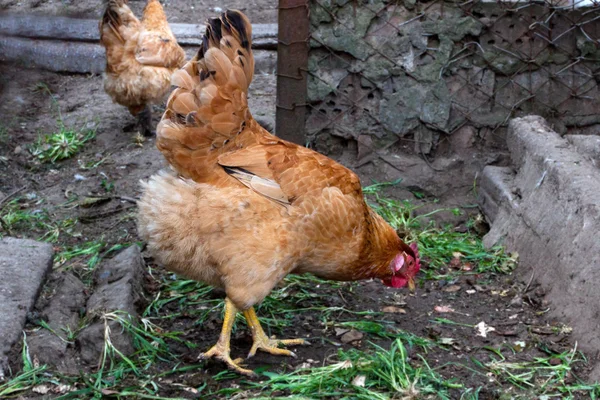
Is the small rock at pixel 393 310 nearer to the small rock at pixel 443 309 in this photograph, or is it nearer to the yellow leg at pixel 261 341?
the small rock at pixel 443 309

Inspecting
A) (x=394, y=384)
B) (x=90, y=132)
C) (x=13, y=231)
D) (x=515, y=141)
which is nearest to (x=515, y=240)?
(x=515, y=141)

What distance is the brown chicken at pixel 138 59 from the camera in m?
6.60

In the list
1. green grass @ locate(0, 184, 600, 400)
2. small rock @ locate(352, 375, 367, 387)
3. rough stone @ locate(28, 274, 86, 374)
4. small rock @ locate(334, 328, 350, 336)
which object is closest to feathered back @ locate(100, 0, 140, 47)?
green grass @ locate(0, 184, 600, 400)

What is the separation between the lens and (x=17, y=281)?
12.2 ft

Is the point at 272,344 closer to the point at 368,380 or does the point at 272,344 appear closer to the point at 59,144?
the point at 368,380

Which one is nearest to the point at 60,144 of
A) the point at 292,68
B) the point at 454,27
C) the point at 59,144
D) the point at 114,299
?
the point at 59,144

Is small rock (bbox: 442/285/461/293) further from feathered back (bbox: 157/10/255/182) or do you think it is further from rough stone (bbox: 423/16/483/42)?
rough stone (bbox: 423/16/483/42)

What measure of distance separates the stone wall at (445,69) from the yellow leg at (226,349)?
7.43 ft

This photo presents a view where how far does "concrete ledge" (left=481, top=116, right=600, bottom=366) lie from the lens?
3.62 meters

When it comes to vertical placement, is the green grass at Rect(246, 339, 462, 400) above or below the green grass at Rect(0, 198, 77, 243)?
above

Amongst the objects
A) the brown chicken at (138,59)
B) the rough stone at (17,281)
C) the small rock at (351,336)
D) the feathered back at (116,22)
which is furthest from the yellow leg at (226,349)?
the feathered back at (116,22)

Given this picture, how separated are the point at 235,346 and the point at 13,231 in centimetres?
202

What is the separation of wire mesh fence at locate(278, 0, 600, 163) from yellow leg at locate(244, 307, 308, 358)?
2146 millimetres

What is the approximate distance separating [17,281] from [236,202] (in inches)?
52.3
